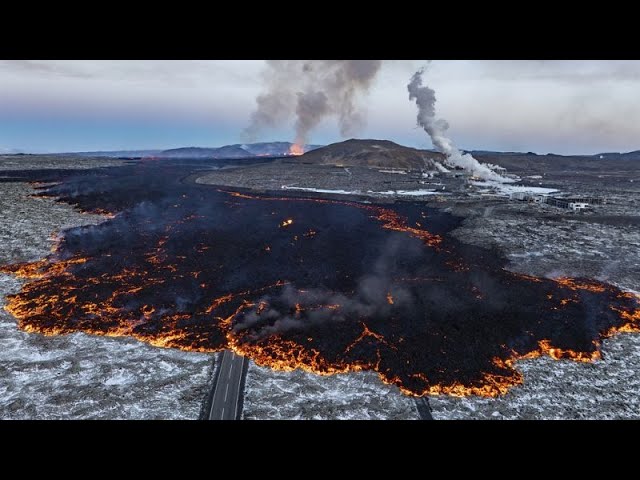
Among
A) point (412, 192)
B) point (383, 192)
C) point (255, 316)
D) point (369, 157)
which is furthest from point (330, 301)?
point (369, 157)

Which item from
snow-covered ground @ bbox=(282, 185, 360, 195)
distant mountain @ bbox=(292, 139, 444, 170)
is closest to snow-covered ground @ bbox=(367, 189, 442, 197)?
snow-covered ground @ bbox=(282, 185, 360, 195)

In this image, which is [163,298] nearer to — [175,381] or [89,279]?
[89,279]

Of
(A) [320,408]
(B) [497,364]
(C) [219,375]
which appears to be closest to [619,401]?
(B) [497,364]

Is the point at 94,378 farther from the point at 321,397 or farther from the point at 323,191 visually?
the point at 323,191

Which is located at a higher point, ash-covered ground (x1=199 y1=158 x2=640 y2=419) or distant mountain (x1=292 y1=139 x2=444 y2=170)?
distant mountain (x1=292 y1=139 x2=444 y2=170)

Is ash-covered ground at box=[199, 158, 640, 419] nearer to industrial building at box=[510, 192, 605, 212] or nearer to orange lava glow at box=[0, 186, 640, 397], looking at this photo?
orange lava glow at box=[0, 186, 640, 397]

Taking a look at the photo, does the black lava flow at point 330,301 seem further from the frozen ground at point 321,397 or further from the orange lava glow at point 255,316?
the frozen ground at point 321,397
